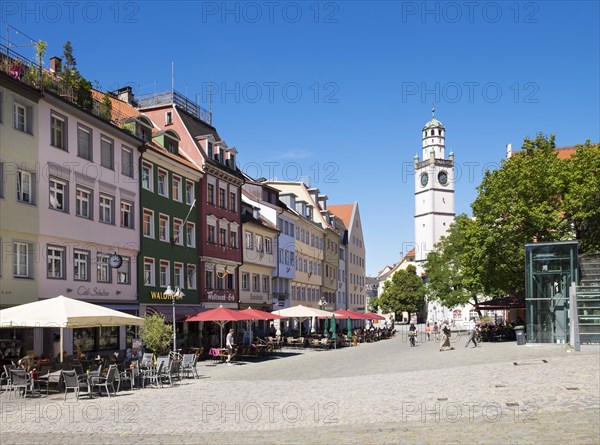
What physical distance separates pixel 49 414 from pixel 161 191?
23727 millimetres

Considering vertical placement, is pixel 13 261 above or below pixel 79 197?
below

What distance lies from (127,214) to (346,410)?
22.5 metres

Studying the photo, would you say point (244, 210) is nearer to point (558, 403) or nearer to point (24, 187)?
point (24, 187)

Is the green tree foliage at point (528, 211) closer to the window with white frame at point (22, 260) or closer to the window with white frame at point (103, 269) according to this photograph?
the window with white frame at point (103, 269)

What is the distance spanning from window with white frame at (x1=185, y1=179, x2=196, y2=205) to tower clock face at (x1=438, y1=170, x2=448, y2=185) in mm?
107499

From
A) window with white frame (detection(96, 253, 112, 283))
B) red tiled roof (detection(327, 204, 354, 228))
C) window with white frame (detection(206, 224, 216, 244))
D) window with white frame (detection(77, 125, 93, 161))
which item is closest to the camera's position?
window with white frame (detection(77, 125, 93, 161))

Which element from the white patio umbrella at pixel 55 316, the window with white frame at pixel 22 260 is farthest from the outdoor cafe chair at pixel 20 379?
the window with white frame at pixel 22 260

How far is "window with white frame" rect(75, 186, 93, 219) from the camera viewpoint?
30736 millimetres

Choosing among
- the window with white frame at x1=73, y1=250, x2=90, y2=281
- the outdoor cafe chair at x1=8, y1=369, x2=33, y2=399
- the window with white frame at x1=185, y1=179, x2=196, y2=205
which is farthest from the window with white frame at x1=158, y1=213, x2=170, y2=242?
the outdoor cafe chair at x1=8, y1=369, x2=33, y2=399

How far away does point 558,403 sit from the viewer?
49.5 ft

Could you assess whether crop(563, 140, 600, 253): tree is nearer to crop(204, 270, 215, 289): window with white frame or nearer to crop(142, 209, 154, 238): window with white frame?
crop(204, 270, 215, 289): window with white frame

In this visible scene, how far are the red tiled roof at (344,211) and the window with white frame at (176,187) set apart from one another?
52.3 m

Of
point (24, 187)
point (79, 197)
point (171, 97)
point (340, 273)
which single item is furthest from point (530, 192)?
point (340, 273)

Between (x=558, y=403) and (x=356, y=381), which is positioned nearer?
(x=558, y=403)
